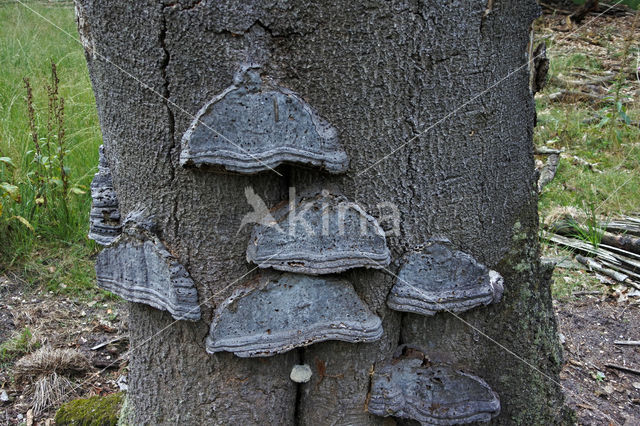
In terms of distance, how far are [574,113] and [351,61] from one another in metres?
5.39

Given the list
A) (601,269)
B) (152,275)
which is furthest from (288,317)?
(601,269)

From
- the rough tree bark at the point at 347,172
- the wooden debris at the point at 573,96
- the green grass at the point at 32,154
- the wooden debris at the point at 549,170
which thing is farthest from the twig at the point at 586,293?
the wooden debris at the point at 573,96

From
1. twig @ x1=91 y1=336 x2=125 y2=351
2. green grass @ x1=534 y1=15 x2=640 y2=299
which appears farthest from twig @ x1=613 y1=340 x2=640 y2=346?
twig @ x1=91 y1=336 x2=125 y2=351

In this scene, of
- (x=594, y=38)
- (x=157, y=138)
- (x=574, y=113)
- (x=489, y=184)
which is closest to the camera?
(x=157, y=138)

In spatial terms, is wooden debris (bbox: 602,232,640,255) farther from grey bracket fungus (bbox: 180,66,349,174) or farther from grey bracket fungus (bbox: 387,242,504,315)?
grey bracket fungus (bbox: 180,66,349,174)

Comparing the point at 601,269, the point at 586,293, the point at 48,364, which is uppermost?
the point at 601,269

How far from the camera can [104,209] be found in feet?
5.07

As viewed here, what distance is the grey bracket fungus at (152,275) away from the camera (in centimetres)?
134

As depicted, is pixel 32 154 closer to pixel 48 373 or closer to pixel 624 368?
pixel 48 373

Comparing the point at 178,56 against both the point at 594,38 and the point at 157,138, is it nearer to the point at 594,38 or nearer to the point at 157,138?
the point at 157,138

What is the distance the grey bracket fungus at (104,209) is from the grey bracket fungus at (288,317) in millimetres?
452

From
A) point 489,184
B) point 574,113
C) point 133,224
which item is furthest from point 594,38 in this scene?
point 133,224

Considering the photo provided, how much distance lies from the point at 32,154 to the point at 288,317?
3.44 meters

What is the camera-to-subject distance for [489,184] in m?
1.42
